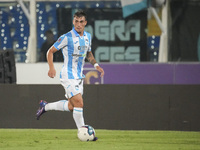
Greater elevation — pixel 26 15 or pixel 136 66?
pixel 26 15

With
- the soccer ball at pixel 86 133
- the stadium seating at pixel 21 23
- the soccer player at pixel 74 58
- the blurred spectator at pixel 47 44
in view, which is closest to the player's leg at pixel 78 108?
the soccer player at pixel 74 58

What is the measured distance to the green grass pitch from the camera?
8102 mm

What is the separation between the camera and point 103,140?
28.8 feet

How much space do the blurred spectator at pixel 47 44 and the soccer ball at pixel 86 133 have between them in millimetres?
5834

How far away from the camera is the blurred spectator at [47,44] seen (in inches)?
554

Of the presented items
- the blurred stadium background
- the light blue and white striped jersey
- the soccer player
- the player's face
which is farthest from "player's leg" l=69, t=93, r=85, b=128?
the blurred stadium background

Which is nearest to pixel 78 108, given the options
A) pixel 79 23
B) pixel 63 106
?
pixel 63 106

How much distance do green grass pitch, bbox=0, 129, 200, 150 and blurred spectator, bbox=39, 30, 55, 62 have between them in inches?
165

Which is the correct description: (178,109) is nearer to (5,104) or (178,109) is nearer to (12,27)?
(5,104)

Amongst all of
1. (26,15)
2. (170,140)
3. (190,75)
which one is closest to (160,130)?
(170,140)

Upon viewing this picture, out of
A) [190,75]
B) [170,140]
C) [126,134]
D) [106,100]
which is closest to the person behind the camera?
[170,140]

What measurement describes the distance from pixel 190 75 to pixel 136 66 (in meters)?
1.15

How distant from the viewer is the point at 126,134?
959 centimetres

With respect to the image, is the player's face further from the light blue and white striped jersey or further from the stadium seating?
the stadium seating
